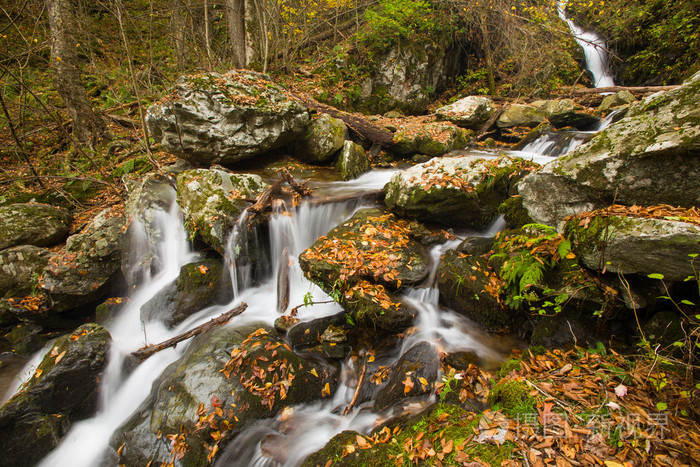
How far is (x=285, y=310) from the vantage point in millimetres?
5449

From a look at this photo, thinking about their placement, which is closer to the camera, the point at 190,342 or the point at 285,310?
the point at 190,342

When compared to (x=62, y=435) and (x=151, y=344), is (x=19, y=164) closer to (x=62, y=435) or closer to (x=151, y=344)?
(x=151, y=344)

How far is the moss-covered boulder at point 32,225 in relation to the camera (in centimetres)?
682

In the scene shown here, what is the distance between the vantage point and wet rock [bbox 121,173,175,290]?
649 centimetres

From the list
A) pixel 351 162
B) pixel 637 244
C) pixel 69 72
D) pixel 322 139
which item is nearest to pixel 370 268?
pixel 637 244

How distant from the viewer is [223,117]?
25.3 ft

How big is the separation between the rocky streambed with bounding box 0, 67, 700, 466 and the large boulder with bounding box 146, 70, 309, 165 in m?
0.06

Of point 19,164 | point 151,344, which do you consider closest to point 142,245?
point 151,344

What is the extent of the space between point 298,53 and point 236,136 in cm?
918

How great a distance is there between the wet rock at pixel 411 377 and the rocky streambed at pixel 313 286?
0.03 metres

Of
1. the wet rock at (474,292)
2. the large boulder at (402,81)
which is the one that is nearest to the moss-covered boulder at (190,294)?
the wet rock at (474,292)

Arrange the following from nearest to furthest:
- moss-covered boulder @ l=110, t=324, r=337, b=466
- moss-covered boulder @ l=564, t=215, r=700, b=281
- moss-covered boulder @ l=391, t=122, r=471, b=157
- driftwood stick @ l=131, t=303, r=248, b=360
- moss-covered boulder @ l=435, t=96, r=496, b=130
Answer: moss-covered boulder @ l=564, t=215, r=700, b=281, moss-covered boulder @ l=110, t=324, r=337, b=466, driftwood stick @ l=131, t=303, r=248, b=360, moss-covered boulder @ l=391, t=122, r=471, b=157, moss-covered boulder @ l=435, t=96, r=496, b=130

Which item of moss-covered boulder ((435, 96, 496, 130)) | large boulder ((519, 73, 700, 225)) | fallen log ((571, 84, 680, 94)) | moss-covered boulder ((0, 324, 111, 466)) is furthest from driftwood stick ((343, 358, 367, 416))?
fallen log ((571, 84, 680, 94))

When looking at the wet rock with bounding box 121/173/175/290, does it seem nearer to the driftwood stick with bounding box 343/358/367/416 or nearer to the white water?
the driftwood stick with bounding box 343/358/367/416
